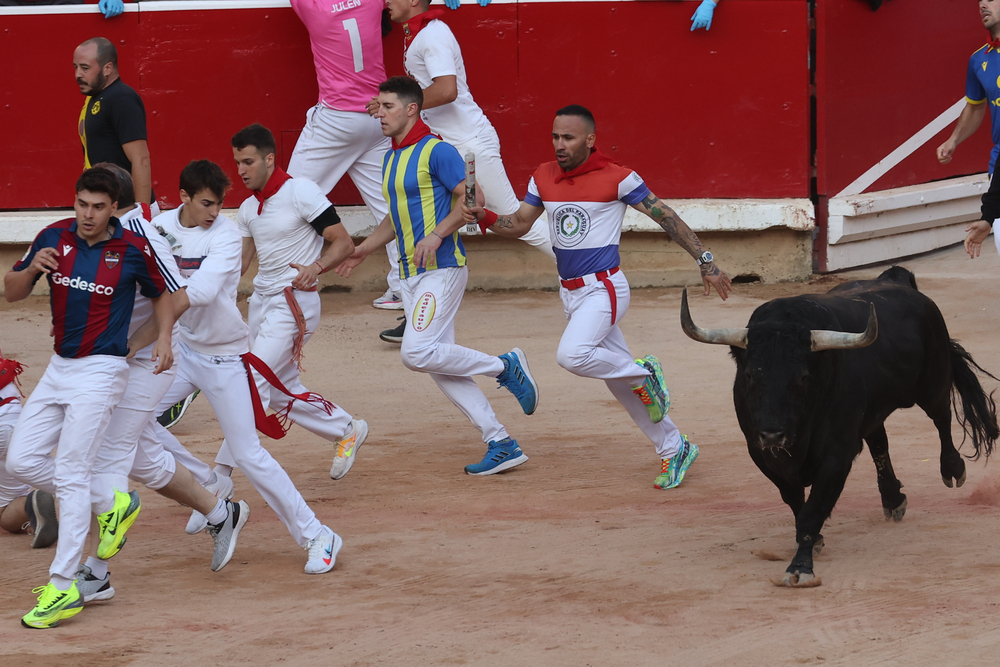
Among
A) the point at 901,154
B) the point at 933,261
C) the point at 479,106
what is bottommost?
the point at 933,261

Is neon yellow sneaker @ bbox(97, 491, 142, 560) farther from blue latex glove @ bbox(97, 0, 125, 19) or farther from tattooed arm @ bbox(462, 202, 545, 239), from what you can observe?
blue latex glove @ bbox(97, 0, 125, 19)

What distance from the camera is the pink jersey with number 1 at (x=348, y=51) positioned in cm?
1009

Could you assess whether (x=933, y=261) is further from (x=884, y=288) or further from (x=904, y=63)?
(x=884, y=288)

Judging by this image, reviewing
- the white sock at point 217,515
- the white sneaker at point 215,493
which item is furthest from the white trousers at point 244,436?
the white sneaker at point 215,493

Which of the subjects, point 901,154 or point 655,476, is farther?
point 901,154

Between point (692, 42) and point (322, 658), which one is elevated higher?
point (692, 42)

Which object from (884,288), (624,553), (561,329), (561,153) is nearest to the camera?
(624,553)

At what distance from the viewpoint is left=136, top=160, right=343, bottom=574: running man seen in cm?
546

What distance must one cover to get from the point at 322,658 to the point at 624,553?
1651mm

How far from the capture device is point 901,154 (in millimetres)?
11578

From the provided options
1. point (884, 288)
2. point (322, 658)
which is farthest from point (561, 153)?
point (322, 658)

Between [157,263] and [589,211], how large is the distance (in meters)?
2.44

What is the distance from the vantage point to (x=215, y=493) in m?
6.12

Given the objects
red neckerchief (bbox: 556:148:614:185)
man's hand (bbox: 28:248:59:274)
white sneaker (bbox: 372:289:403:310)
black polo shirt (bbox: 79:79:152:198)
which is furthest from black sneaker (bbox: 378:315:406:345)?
man's hand (bbox: 28:248:59:274)
